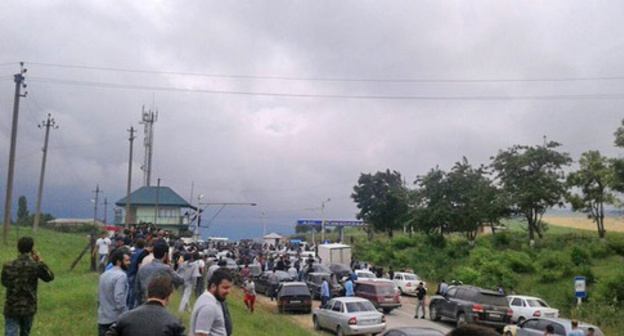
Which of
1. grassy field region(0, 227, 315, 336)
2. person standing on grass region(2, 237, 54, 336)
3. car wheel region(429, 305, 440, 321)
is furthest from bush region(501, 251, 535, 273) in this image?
person standing on grass region(2, 237, 54, 336)

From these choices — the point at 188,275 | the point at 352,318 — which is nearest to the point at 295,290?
the point at 352,318

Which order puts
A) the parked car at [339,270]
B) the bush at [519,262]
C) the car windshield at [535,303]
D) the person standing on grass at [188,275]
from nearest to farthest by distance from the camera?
the person standing on grass at [188,275], the car windshield at [535,303], the bush at [519,262], the parked car at [339,270]

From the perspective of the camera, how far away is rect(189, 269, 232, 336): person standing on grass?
5.76 metres

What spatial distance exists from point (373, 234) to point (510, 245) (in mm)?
33293

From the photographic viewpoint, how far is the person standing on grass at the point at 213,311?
227 inches

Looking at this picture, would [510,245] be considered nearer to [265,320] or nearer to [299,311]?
[299,311]

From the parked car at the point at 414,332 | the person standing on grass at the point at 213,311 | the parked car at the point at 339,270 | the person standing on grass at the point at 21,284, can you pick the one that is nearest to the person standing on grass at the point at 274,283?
the parked car at the point at 339,270

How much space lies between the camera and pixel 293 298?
2725 cm

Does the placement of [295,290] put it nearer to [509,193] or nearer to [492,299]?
[492,299]

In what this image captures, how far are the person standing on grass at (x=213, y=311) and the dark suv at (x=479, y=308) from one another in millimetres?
18483

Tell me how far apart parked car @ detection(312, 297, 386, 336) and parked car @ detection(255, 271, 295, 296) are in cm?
1139

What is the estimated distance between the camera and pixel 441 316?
2570 centimetres

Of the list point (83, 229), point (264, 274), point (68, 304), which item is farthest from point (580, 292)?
point (83, 229)

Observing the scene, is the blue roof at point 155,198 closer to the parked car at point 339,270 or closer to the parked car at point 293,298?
the parked car at point 339,270
